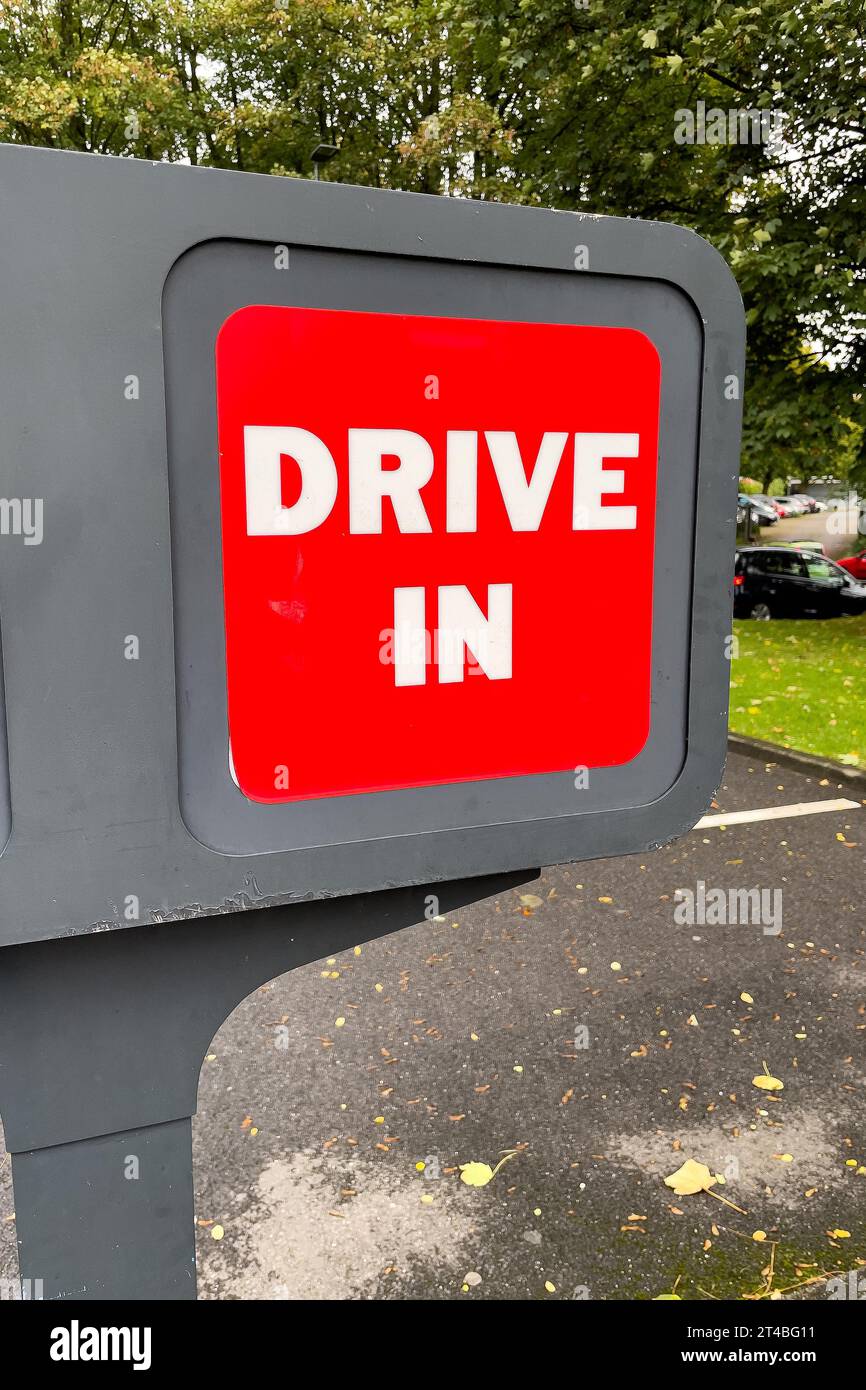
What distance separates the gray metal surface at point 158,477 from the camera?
1092mm

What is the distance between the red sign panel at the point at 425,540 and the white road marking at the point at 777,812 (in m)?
6.29

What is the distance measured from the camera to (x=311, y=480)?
4.02ft

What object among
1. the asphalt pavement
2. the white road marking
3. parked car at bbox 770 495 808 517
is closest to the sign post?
the asphalt pavement

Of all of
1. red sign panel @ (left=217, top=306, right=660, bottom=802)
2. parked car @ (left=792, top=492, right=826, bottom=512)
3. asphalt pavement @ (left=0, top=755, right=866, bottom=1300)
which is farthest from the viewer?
parked car @ (left=792, top=492, right=826, bottom=512)

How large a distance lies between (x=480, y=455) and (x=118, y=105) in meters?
17.3

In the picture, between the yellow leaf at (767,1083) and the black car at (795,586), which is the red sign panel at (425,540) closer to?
the yellow leaf at (767,1083)

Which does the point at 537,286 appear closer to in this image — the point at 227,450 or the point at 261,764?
the point at 227,450

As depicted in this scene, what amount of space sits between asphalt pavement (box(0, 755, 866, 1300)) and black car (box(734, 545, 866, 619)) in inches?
589

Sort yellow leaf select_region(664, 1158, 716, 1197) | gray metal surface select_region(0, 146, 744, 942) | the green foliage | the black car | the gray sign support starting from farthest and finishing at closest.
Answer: the black car
the green foliage
yellow leaf select_region(664, 1158, 716, 1197)
the gray sign support
gray metal surface select_region(0, 146, 744, 942)

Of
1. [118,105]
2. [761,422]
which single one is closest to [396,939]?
[761,422]

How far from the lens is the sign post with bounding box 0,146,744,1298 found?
1.12 meters

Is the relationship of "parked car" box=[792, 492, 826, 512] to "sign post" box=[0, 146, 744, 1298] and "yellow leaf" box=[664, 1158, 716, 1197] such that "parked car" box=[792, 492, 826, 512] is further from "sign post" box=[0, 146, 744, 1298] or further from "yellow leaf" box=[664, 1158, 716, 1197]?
"sign post" box=[0, 146, 744, 1298]

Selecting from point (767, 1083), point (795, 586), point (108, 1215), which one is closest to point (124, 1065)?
point (108, 1215)

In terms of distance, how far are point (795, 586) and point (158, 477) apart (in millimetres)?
20316
